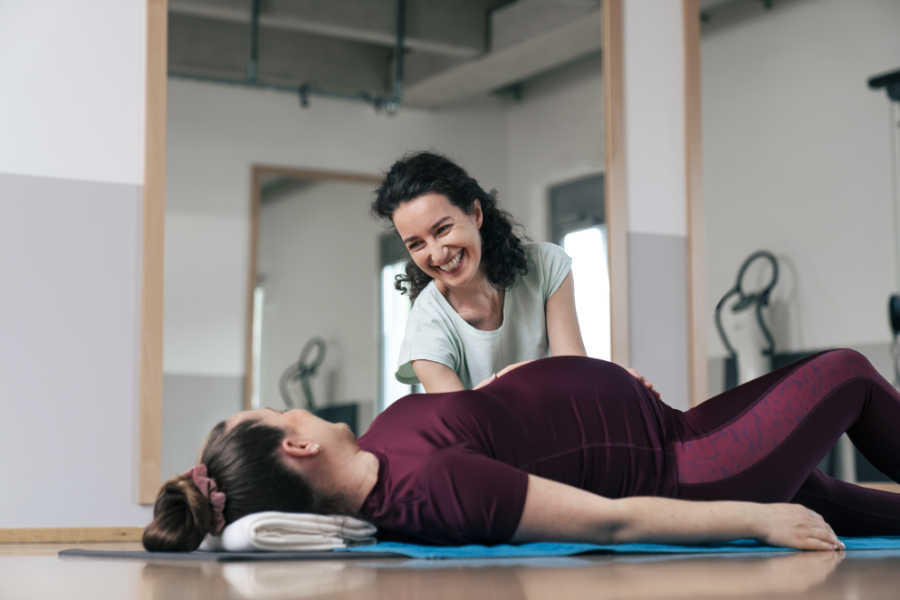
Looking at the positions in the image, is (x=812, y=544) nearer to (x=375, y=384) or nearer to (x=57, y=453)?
(x=57, y=453)

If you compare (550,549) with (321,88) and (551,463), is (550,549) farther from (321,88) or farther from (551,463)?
(321,88)

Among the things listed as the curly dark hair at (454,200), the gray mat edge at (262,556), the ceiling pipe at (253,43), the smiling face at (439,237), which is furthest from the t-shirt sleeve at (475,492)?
the ceiling pipe at (253,43)

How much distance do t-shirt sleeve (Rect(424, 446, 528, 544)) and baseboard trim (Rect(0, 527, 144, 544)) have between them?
1442mm

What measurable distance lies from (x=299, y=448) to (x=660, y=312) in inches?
87.7

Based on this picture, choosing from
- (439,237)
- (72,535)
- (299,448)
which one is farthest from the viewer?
(72,535)

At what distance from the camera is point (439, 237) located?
226 cm

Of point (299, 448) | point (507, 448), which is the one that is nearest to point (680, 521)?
point (507, 448)

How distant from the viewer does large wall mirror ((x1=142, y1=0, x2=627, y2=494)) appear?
3396 millimetres

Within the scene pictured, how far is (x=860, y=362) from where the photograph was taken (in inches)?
76.7

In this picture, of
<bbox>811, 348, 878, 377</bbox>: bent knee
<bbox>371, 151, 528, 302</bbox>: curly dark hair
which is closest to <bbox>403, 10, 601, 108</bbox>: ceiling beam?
<bbox>371, 151, 528, 302</bbox>: curly dark hair

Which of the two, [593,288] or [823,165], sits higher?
[823,165]

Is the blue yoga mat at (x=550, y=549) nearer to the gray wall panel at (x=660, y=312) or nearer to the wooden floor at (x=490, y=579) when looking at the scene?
the wooden floor at (x=490, y=579)

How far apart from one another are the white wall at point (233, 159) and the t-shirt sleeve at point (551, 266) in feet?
4.01

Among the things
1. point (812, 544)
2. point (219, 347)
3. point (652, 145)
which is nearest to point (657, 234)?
point (652, 145)
